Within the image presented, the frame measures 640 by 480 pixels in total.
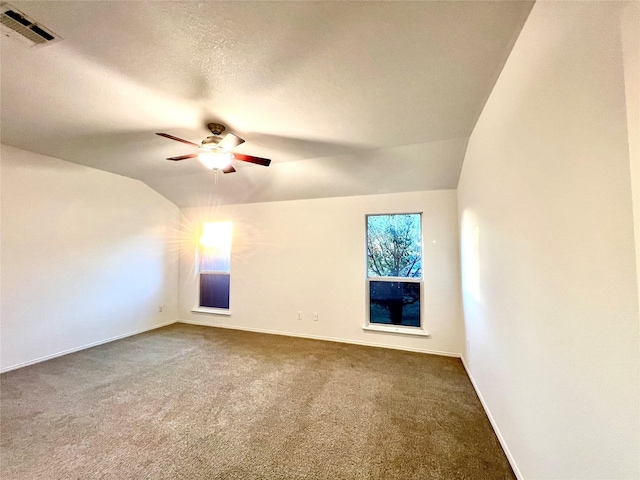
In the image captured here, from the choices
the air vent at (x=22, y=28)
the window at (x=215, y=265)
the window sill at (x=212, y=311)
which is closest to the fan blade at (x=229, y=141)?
the air vent at (x=22, y=28)

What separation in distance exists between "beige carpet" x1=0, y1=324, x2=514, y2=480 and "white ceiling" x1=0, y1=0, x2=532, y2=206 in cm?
260

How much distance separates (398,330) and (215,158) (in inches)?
130

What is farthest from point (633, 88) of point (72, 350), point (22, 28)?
point (72, 350)

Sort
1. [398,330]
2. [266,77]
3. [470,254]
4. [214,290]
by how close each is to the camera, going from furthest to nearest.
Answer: [214,290] < [398,330] < [470,254] < [266,77]

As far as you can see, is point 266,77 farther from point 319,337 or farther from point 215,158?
point 319,337

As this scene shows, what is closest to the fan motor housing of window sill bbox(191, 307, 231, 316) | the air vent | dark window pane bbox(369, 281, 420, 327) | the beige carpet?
the air vent

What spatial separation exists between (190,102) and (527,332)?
281cm

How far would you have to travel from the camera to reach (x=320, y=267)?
13.8ft

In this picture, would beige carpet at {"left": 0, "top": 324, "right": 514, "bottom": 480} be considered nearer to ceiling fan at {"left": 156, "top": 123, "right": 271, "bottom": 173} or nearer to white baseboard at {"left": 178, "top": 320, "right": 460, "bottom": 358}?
white baseboard at {"left": 178, "top": 320, "right": 460, "bottom": 358}

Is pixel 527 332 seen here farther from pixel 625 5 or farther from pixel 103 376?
pixel 103 376

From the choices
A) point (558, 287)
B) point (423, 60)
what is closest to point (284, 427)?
point (558, 287)

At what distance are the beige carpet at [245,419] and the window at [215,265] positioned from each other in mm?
1608

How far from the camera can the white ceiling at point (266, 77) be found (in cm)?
129

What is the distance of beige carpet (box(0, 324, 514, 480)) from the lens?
5.38ft
